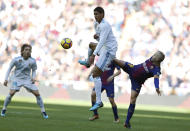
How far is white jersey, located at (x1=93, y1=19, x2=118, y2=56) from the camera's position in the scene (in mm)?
8766

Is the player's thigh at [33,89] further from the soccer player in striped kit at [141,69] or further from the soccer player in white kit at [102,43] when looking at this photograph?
the soccer player in striped kit at [141,69]

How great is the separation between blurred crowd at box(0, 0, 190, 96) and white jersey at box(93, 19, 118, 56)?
40.1 feet

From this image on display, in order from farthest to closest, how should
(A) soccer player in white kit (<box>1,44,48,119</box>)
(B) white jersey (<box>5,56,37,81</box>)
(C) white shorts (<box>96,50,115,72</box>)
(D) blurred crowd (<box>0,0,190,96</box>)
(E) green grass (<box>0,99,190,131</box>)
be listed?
(D) blurred crowd (<box>0,0,190,96</box>) < (B) white jersey (<box>5,56,37,81</box>) < (A) soccer player in white kit (<box>1,44,48,119</box>) < (C) white shorts (<box>96,50,115,72</box>) < (E) green grass (<box>0,99,190,131</box>)

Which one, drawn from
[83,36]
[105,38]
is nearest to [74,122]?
[105,38]

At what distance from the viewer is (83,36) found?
23281 mm

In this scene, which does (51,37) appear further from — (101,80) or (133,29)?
(101,80)

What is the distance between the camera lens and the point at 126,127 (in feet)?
28.1

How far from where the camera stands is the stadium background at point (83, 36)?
2134cm

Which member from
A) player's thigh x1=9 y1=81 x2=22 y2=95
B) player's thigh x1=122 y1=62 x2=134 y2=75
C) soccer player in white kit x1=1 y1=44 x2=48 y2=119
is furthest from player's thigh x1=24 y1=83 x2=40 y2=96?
player's thigh x1=122 y1=62 x2=134 y2=75

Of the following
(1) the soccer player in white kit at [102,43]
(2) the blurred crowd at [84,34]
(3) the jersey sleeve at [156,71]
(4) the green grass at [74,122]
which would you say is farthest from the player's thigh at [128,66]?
(2) the blurred crowd at [84,34]

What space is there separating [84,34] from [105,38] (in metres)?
14.6

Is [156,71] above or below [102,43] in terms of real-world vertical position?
below

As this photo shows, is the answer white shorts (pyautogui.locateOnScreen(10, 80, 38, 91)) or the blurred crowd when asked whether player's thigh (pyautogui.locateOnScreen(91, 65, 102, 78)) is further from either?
the blurred crowd

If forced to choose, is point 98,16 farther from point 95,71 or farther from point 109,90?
point 109,90
